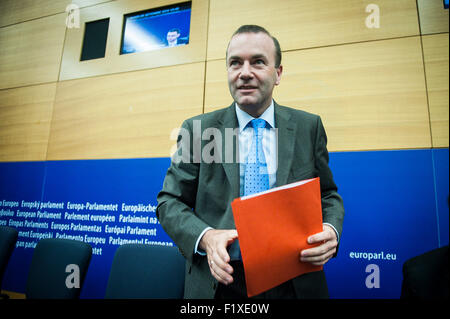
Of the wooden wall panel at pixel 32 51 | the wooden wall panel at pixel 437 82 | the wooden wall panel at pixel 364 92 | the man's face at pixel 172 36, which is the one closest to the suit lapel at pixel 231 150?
the wooden wall panel at pixel 364 92

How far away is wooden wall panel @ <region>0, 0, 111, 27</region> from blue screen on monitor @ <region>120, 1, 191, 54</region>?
0.55m

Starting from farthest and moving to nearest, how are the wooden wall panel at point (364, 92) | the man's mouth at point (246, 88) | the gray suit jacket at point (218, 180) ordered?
the wooden wall panel at point (364, 92), the man's mouth at point (246, 88), the gray suit jacket at point (218, 180)

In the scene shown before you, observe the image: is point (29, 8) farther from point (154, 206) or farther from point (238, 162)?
point (238, 162)

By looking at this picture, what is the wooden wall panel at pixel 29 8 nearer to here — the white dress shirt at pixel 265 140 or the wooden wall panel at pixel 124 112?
the wooden wall panel at pixel 124 112

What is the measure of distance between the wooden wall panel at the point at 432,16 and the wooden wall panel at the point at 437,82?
0.05 meters

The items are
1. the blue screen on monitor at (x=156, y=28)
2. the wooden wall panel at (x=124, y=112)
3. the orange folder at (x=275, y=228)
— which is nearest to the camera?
the orange folder at (x=275, y=228)

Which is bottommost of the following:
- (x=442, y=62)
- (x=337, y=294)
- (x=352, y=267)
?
(x=337, y=294)

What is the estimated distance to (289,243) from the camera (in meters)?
0.61

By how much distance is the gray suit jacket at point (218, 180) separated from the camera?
2.68 ft

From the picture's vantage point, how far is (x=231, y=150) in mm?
939

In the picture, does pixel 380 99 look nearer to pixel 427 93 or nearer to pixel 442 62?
pixel 427 93

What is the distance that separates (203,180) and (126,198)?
1.30 meters
